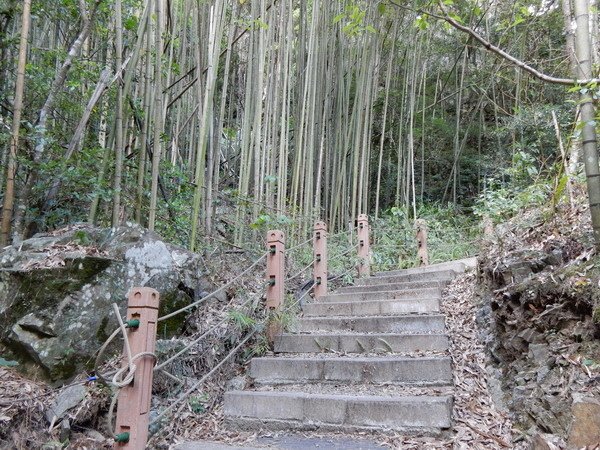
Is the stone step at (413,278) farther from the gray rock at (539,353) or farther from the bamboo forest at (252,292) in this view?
the gray rock at (539,353)

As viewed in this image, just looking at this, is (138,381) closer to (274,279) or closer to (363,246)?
(274,279)

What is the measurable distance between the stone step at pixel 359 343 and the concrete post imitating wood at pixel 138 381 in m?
1.28

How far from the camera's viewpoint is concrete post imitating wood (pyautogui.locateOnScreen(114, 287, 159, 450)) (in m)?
1.73

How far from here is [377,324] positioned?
9.98ft

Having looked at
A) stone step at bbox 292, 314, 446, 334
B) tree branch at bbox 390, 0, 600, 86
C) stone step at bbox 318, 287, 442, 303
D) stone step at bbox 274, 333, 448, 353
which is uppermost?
tree branch at bbox 390, 0, 600, 86

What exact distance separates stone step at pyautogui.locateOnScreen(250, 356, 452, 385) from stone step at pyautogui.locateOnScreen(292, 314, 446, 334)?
0.42m

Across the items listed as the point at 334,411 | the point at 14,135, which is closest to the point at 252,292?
the point at 334,411

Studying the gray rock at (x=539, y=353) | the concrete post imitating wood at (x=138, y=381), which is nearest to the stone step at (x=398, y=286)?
the gray rock at (x=539, y=353)

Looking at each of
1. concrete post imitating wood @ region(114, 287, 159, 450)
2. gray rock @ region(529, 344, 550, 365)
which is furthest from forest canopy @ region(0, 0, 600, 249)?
concrete post imitating wood @ region(114, 287, 159, 450)

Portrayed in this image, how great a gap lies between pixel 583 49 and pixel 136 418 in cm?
246

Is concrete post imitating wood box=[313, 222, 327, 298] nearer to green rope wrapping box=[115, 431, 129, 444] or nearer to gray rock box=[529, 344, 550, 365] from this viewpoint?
gray rock box=[529, 344, 550, 365]

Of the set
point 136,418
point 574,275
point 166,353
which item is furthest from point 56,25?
point 574,275

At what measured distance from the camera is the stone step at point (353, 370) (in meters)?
2.32

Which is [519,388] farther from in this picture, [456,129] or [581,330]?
[456,129]
